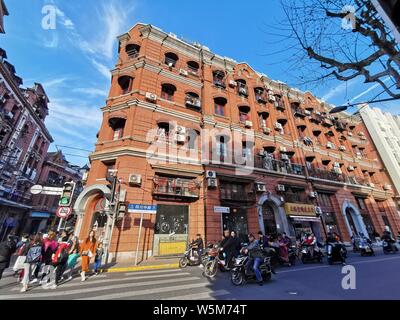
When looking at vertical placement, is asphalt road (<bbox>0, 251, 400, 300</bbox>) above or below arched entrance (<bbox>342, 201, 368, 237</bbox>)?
below

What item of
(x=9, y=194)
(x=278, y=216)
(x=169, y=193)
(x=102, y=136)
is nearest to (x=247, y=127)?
(x=278, y=216)

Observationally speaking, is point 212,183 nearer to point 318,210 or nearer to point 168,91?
point 168,91

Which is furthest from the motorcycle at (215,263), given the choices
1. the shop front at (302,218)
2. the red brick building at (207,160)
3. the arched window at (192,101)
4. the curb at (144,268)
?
the arched window at (192,101)

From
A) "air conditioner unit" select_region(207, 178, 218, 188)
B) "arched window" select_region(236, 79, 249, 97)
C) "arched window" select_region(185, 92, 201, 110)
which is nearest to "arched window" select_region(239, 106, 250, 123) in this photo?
"arched window" select_region(236, 79, 249, 97)

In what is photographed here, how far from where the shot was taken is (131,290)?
18.5 feet

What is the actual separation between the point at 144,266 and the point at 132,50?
Answer: 54.7 feet

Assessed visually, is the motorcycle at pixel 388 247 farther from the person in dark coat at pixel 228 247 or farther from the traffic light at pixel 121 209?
the traffic light at pixel 121 209

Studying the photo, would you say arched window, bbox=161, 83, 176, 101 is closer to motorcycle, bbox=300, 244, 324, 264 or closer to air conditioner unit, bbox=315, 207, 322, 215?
motorcycle, bbox=300, 244, 324, 264

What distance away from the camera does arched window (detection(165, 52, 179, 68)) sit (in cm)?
1694

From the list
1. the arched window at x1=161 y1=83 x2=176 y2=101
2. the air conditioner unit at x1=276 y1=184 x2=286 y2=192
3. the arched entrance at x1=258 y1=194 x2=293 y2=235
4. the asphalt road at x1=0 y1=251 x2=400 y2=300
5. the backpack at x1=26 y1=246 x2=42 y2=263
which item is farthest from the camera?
the air conditioner unit at x1=276 y1=184 x2=286 y2=192

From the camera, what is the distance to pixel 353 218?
65.4 feet

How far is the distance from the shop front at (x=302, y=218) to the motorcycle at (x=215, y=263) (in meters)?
9.30

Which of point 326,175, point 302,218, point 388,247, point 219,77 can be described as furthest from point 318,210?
point 219,77

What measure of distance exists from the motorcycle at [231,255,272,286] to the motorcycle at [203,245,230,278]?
137 centimetres
